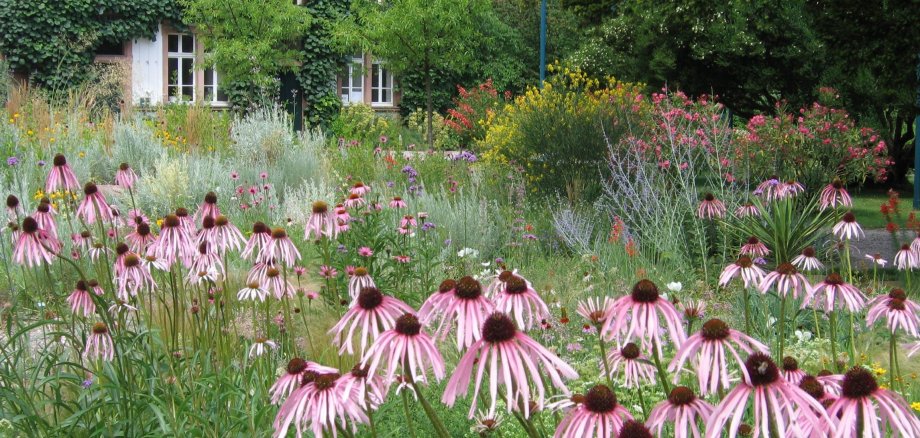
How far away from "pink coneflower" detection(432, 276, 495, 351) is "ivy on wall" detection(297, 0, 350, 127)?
1916cm

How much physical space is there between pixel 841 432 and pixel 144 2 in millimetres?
19174

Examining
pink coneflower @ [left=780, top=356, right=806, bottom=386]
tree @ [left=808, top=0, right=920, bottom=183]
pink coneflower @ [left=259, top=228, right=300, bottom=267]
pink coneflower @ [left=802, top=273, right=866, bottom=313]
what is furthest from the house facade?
pink coneflower @ [left=780, top=356, right=806, bottom=386]

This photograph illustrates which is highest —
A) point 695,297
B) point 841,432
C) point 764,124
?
point 764,124

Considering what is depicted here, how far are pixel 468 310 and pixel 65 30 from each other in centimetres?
1880

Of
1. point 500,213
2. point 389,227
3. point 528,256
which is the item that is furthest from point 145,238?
point 500,213

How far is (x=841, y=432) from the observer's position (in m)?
0.93

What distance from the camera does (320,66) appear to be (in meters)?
20.2

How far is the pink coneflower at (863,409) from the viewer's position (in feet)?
3.08

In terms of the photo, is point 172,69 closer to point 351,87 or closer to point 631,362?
point 351,87

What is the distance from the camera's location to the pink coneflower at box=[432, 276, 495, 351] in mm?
1155

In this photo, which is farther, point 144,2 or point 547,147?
point 144,2

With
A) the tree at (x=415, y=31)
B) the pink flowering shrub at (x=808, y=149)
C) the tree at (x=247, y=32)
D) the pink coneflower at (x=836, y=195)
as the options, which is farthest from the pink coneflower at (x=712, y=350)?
the tree at (x=247, y=32)

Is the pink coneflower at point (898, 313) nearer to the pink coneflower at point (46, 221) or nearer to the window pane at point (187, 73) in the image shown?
the pink coneflower at point (46, 221)

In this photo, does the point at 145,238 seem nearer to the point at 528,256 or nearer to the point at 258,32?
the point at 528,256
